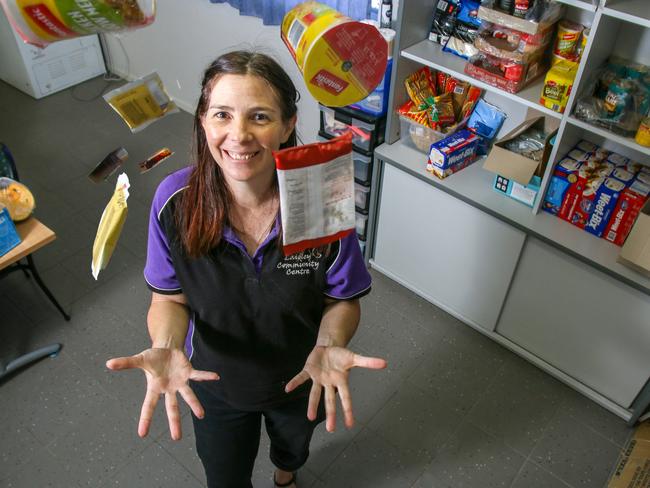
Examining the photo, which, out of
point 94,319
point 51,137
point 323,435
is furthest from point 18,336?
point 51,137

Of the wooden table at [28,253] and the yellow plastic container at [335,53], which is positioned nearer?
the yellow plastic container at [335,53]

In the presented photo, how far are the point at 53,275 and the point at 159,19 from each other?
1787 millimetres

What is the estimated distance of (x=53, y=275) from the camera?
8.97ft

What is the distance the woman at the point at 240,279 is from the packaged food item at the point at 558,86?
3.20 ft

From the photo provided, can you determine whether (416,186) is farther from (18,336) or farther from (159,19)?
(159,19)

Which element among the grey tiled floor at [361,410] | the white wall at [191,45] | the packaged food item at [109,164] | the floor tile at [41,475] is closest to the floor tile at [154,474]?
the grey tiled floor at [361,410]

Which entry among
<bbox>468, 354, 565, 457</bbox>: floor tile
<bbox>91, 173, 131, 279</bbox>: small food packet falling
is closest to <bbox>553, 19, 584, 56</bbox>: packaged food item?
<bbox>468, 354, 565, 457</bbox>: floor tile

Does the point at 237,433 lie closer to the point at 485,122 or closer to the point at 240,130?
the point at 240,130

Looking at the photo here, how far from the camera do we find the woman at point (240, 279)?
113cm

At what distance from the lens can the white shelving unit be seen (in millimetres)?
1871

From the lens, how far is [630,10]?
1.59m

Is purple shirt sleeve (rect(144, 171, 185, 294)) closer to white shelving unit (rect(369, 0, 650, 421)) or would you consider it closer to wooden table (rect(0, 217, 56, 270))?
wooden table (rect(0, 217, 56, 270))

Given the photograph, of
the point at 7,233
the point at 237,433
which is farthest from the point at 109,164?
the point at 7,233

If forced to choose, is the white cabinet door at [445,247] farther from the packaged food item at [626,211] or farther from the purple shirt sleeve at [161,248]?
the purple shirt sleeve at [161,248]
